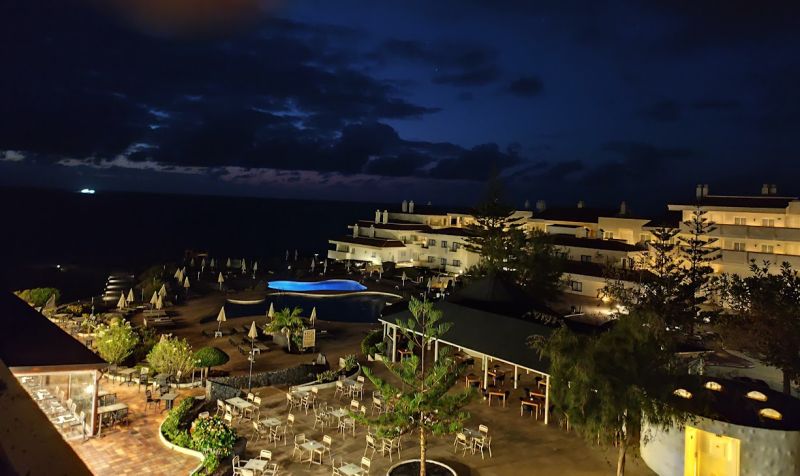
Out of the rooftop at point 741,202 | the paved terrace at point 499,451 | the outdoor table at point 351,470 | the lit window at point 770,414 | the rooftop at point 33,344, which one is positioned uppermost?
the rooftop at point 741,202

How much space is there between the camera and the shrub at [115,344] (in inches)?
698

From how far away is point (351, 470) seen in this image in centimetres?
1135

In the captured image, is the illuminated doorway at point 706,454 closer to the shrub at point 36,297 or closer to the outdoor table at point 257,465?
the outdoor table at point 257,465

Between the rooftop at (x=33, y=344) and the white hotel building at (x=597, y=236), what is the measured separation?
28.5 metres

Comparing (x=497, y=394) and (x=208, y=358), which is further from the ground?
(x=208, y=358)

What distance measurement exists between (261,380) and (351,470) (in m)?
7.32

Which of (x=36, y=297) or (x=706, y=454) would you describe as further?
(x=36, y=297)

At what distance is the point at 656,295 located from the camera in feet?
87.4

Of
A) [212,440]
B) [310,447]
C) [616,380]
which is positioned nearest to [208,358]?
[212,440]

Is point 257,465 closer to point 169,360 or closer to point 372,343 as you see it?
point 169,360

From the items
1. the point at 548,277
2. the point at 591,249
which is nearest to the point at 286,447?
the point at 548,277

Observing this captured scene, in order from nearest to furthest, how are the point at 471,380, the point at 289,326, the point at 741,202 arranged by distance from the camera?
1. the point at 471,380
2. the point at 289,326
3. the point at 741,202

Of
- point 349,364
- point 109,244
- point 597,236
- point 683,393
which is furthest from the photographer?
point 109,244

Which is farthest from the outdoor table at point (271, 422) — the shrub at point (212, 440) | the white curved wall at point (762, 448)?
the white curved wall at point (762, 448)
